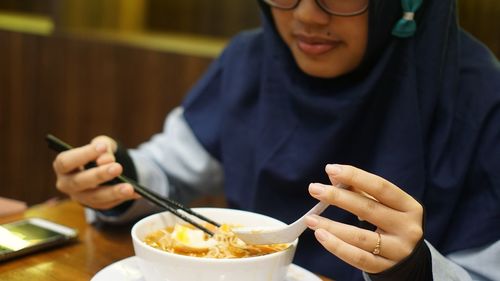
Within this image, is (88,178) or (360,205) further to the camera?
(88,178)

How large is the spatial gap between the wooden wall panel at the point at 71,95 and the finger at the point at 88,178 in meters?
1.40

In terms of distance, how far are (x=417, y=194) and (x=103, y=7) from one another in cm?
224

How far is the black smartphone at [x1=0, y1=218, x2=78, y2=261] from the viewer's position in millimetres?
969

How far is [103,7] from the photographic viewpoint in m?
3.04

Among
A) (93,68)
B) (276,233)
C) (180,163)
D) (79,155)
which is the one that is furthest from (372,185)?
(93,68)

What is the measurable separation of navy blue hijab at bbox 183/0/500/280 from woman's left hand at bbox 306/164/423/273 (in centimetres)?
34

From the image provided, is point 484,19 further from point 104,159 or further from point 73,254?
point 73,254

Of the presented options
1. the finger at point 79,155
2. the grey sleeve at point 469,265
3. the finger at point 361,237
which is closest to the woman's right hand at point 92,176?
the finger at point 79,155

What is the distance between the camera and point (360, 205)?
2.64ft

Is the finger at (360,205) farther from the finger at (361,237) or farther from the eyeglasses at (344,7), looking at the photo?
the eyeglasses at (344,7)

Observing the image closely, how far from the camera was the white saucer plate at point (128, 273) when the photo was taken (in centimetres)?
87

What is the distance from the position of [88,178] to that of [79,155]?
0.14ft

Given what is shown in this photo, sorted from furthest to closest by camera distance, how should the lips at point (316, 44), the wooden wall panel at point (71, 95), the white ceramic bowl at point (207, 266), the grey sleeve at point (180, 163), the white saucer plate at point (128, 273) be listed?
the wooden wall panel at point (71, 95), the grey sleeve at point (180, 163), the lips at point (316, 44), the white saucer plate at point (128, 273), the white ceramic bowl at point (207, 266)

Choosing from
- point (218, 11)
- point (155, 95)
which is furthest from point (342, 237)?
point (218, 11)
